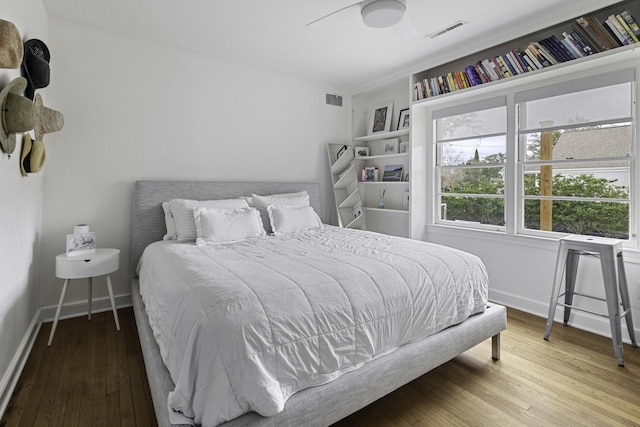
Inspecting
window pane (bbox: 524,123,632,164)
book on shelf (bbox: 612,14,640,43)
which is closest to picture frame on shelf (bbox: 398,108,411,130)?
window pane (bbox: 524,123,632,164)

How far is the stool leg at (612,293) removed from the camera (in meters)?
2.11

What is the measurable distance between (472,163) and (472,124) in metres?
0.42

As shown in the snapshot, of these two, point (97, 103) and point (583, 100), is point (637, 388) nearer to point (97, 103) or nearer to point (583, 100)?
point (583, 100)

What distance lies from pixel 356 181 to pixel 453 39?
6.55 ft

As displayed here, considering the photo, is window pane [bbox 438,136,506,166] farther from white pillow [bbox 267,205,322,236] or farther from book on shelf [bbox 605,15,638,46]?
white pillow [bbox 267,205,322,236]

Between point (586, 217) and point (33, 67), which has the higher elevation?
point (33, 67)

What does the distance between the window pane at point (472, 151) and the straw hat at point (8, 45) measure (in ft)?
12.0

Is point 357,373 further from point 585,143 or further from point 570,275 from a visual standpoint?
point 585,143

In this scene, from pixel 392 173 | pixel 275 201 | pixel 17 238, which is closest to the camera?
pixel 17 238

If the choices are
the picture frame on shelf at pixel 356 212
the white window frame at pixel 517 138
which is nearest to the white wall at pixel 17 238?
the picture frame on shelf at pixel 356 212

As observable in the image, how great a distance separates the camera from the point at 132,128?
3.04 meters

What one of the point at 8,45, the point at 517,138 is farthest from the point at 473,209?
the point at 8,45

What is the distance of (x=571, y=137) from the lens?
9.13ft

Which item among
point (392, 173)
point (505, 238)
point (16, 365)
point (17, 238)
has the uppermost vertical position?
point (392, 173)
